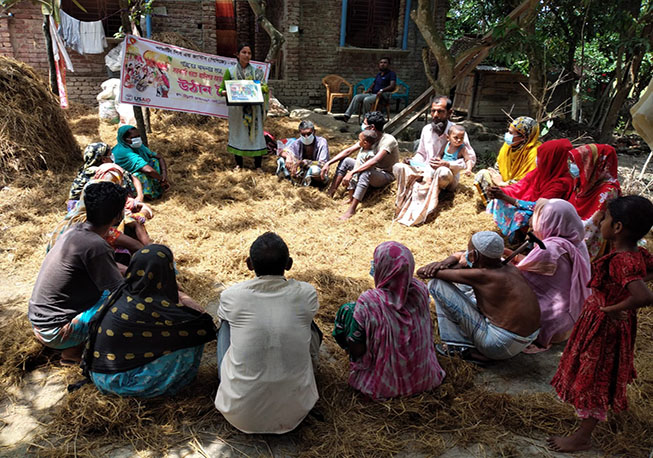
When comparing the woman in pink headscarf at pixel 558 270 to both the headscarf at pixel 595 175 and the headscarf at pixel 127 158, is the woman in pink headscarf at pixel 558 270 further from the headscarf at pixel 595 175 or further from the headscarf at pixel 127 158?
the headscarf at pixel 127 158

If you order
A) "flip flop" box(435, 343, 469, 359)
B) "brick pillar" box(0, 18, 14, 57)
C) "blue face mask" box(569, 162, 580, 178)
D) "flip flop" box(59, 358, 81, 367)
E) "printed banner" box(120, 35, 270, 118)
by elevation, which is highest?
"brick pillar" box(0, 18, 14, 57)

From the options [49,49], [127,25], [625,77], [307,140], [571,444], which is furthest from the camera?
[625,77]

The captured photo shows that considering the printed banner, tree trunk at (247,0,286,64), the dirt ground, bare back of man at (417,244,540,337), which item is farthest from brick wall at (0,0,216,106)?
bare back of man at (417,244,540,337)

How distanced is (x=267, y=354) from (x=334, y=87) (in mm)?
10563

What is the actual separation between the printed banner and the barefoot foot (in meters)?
6.26

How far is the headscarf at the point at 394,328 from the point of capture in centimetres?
262

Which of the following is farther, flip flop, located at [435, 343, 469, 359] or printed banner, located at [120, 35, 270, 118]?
printed banner, located at [120, 35, 270, 118]

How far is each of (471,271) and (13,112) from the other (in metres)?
6.75

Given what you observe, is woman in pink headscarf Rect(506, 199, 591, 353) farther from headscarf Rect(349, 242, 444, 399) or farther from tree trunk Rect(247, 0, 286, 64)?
tree trunk Rect(247, 0, 286, 64)

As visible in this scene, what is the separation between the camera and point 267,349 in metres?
2.29

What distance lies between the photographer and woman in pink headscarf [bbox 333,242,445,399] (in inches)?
103

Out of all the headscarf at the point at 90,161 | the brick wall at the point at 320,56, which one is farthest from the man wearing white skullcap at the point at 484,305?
the brick wall at the point at 320,56

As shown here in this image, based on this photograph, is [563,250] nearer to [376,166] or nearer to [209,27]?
[376,166]

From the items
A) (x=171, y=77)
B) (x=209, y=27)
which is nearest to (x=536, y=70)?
(x=171, y=77)
